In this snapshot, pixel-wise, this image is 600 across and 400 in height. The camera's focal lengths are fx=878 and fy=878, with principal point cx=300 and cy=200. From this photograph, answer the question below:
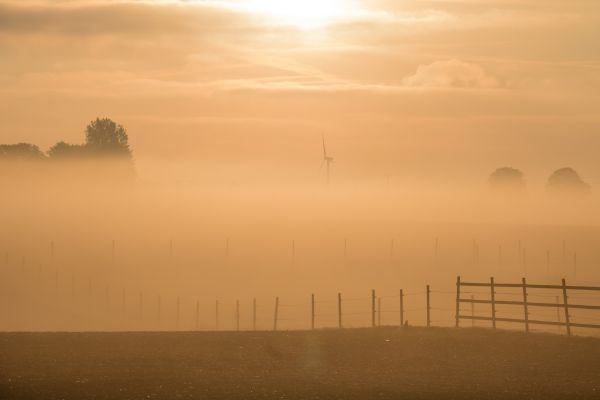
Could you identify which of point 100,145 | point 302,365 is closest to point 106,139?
point 100,145

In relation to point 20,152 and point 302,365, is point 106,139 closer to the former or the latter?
point 20,152

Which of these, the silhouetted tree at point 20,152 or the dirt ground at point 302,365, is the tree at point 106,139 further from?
the dirt ground at point 302,365

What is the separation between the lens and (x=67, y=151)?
16388 cm

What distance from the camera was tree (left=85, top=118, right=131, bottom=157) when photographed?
16200cm

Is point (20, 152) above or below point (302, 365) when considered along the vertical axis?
above

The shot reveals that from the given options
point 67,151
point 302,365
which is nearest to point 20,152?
point 67,151

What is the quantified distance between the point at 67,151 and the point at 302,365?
5655 inches

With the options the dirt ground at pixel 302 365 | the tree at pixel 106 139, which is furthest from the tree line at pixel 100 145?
the dirt ground at pixel 302 365

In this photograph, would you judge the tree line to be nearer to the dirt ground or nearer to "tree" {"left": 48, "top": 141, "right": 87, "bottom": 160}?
"tree" {"left": 48, "top": 141, "right": 87, "bottom": 160}

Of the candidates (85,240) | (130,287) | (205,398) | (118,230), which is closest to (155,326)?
(130,287)

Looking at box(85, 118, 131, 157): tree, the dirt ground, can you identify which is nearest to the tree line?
box(85, 118, 131, 157): tree

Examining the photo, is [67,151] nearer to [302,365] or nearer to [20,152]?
[20,152]

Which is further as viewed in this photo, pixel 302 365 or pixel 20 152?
pixel 20 152

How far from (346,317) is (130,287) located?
3452cm
